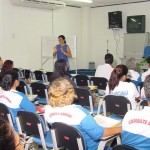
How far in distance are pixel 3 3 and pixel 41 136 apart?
726cm

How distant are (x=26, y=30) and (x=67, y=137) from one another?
804 cm

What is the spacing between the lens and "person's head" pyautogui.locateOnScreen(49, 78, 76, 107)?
2369 millimetres

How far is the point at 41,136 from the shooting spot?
2619mm

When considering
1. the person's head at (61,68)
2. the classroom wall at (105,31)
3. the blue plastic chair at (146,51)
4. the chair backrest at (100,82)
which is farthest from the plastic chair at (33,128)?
the classroom wall at (105,31)

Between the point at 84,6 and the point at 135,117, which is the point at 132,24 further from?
the point at 135,117

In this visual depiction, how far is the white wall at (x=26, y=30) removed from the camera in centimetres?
912

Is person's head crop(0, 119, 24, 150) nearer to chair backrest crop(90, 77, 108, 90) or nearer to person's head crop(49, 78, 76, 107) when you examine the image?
person's head crop(49, 78, 76, 107)

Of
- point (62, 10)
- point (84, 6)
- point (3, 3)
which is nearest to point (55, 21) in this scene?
point (62, 10)

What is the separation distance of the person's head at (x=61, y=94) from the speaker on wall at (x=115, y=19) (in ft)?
29.0

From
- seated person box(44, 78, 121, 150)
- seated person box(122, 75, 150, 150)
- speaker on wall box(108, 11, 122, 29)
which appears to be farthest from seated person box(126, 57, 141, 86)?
speaker on wall box(108, 11, 122, 29)

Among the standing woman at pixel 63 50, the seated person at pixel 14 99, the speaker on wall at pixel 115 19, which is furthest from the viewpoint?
the speaker on wall at pixel 115 19

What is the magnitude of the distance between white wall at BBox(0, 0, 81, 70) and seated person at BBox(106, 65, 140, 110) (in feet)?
19.5

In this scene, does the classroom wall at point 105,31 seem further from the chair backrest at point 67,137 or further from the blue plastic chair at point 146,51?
the chair backrest at point 67,137

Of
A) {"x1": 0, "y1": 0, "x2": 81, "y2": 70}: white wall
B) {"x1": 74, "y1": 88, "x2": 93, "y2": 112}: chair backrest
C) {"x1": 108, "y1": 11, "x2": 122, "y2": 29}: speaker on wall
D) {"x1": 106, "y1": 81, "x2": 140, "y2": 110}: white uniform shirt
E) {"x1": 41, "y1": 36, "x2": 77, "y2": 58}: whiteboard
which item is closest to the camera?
{"x1": 106, "y1": 81, "x2": 140, "y2": 110}: white uniform shirt
